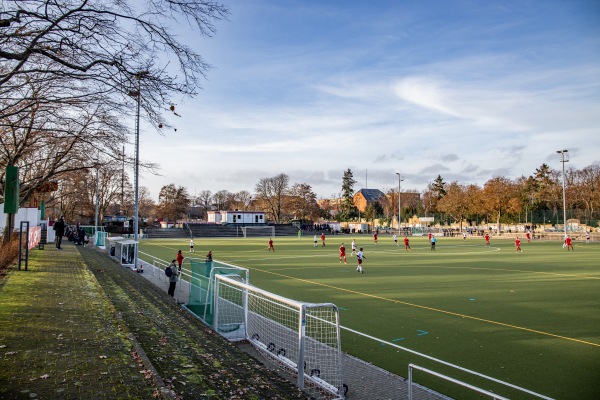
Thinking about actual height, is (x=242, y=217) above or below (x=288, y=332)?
above

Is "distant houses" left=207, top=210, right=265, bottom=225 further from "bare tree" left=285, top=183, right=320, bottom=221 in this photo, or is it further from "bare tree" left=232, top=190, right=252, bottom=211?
"bare tree" left=232, top=190, right=252, bottom=211

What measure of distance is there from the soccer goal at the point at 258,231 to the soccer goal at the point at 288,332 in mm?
69134

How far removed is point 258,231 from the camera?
84250 mm

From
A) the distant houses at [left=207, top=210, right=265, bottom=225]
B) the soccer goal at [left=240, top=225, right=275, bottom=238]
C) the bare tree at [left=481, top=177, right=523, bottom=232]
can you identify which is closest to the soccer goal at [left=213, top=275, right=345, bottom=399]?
the soccer goal at [left=240, top=225, right=275, bottom=238]

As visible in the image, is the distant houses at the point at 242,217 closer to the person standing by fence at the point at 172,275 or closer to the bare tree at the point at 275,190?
the bare tree at the point at 275,190

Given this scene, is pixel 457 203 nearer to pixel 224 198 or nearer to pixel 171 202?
pixel 171 202

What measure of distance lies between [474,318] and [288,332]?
6093 mm

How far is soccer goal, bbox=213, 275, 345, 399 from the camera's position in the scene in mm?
6309

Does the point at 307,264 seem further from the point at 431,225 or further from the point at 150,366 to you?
the point at 431,225

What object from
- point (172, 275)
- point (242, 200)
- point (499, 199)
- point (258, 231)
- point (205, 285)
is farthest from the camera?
point (242, 200)

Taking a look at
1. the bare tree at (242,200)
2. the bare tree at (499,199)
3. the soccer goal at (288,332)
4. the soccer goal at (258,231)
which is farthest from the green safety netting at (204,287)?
the bare tree at (242,200)

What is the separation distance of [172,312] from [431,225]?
306ft

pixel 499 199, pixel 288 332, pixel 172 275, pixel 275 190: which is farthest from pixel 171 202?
pixel 288 332

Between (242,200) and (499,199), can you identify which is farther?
(242,200)
